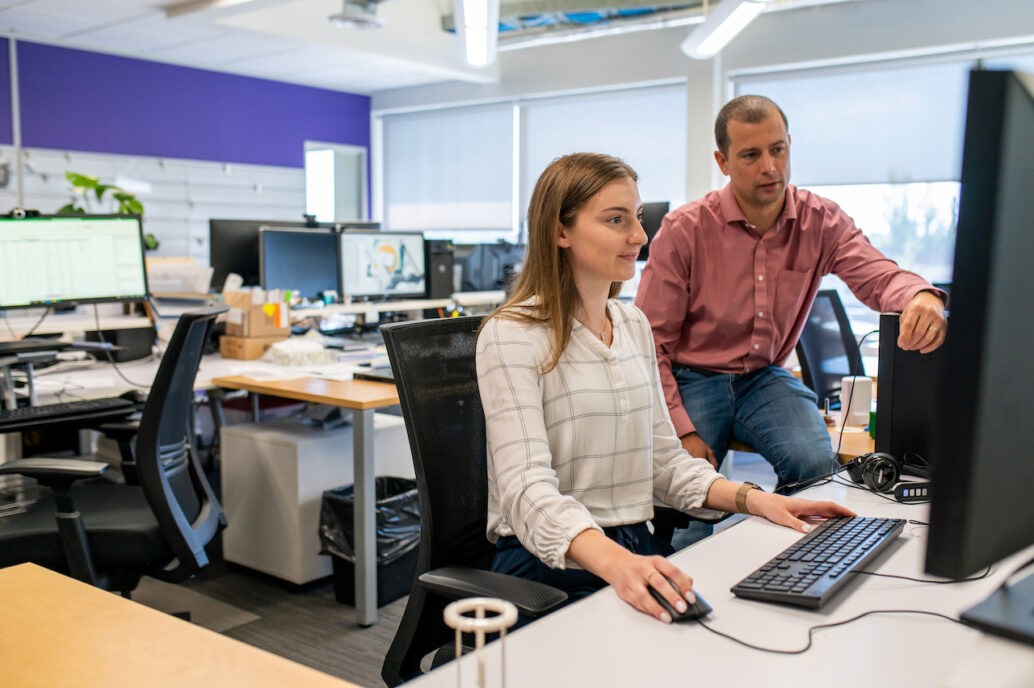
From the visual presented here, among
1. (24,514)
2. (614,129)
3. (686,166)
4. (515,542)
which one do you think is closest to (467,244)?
(686,166)

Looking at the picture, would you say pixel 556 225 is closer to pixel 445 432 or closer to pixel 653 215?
pixel 445 432

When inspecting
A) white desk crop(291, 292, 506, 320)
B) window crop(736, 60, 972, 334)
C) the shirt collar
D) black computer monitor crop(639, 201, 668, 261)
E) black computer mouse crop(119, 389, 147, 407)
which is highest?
window crop(736, 60, 972, 334)

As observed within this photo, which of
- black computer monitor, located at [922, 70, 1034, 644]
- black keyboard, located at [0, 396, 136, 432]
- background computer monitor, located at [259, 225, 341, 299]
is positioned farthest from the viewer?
background computer monitor, located at [259, 225, 341, 299]

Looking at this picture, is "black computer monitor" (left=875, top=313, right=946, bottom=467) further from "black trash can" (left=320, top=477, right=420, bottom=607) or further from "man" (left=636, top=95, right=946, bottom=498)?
"black trash can" (left=320, top=477, right=420, bottom=607)

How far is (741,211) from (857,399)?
59cm

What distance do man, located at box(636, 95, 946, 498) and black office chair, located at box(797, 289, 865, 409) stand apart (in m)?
0.75

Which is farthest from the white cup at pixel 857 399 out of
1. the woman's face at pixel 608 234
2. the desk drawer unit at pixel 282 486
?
the desk drawer unit at pixel 282 486

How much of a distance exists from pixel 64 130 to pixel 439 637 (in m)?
6.53

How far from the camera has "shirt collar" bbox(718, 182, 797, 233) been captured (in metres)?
2.16

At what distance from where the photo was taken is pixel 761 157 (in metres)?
2.06

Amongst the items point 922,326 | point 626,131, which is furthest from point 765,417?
point 626,131

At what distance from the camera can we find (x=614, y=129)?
23.7ft

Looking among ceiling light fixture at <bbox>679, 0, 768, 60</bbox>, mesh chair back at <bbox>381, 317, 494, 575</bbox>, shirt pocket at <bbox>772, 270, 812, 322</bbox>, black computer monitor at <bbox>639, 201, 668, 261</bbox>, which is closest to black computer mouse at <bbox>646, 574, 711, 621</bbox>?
mesh chair back at <bbox>381, 317, 494, 575</bbox>

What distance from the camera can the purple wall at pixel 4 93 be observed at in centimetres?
611
